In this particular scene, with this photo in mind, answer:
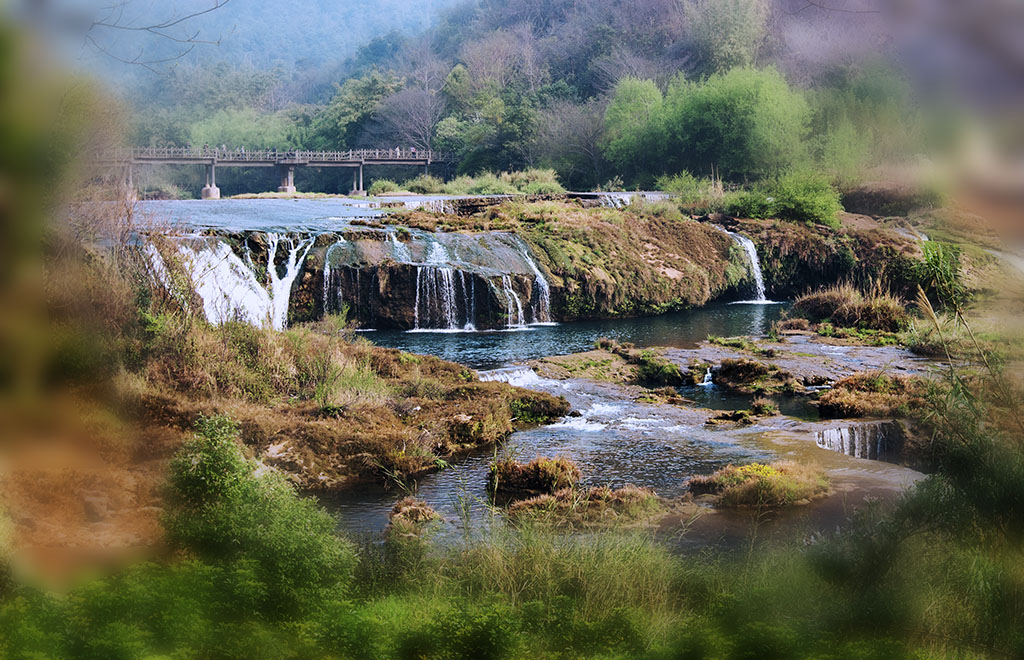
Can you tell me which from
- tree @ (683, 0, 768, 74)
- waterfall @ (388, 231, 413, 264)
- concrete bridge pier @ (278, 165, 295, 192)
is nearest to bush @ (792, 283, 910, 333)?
tree @ (683, 0, 768, 74)

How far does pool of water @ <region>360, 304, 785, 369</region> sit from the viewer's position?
11211 mm

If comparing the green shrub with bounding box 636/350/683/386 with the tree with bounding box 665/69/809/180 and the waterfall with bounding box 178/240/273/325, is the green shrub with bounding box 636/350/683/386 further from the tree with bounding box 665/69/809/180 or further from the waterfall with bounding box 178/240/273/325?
the waterfall with bounding box 178/240/273/325

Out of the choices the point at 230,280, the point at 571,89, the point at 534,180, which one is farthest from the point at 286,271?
the point at 571,89

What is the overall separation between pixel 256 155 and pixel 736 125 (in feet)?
29.4

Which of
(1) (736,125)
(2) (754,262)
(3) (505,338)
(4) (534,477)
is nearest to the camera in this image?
(4) (534,477)

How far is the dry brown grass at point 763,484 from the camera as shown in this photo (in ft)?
16.8

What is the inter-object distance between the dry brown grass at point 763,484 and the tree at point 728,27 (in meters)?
4.89

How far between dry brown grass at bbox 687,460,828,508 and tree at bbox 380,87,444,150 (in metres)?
26.0

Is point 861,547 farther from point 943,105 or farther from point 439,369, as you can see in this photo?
point 439,369

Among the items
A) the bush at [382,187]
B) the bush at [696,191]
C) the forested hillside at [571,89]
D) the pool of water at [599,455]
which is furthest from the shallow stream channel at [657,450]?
the bush at [382,187]

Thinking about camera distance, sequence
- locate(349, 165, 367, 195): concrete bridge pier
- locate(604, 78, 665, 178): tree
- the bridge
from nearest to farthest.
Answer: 1. the bridge
2. locate(604, 78, 665, 178): tree
3. locate(349, 165, 367, 195): concrete bridge pier

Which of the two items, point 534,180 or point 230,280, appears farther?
point 534,180

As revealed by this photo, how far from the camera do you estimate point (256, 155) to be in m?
15.6

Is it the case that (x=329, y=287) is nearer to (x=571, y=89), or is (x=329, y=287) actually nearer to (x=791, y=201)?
(x=791, y=201)
